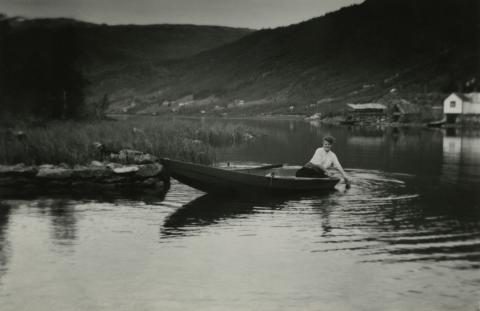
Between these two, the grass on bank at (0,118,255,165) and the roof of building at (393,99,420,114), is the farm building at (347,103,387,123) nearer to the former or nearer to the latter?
the roof of building at (393,99,420,114)

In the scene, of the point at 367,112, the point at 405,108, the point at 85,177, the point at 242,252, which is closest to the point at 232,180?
the point at 85,177

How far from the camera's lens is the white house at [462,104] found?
320ft

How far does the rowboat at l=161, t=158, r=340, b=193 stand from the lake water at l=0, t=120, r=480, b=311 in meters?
0.38

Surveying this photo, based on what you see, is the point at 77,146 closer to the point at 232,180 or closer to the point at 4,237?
the point at 232,180

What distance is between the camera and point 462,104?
97.8m

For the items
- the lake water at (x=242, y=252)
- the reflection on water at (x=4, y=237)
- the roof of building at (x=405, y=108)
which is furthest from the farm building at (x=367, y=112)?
the reflection on water at (x=4, y=237)

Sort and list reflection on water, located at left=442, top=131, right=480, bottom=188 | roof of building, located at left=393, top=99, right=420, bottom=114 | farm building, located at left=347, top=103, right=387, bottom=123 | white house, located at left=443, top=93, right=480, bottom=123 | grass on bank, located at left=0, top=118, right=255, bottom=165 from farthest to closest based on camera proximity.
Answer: farm building, located at left=347, top=103, right=387, bottom=123
roof of building, located at left=393, top=99, right=420, bottom=114
white house, located at left=443, top=93, right=480, bottom=123
reflection on water, located at left=442, top=131, right=480, bottom=188
grass on bank, located at left=0, top=118, right=255, bottom=165

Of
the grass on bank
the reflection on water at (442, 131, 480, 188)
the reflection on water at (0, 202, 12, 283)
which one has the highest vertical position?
the grass on bank

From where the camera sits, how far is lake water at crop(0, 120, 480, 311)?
806 cm

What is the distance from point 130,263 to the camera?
32.4 ft

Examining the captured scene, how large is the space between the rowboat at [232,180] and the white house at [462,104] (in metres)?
88.0

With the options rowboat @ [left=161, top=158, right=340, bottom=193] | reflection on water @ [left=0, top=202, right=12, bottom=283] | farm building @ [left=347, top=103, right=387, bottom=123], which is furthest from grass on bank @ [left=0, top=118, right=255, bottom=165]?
farm building @ [left=347, top=103, right=387, bottom=123]

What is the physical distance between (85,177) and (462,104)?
299 feet

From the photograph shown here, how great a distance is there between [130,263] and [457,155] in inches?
1217
